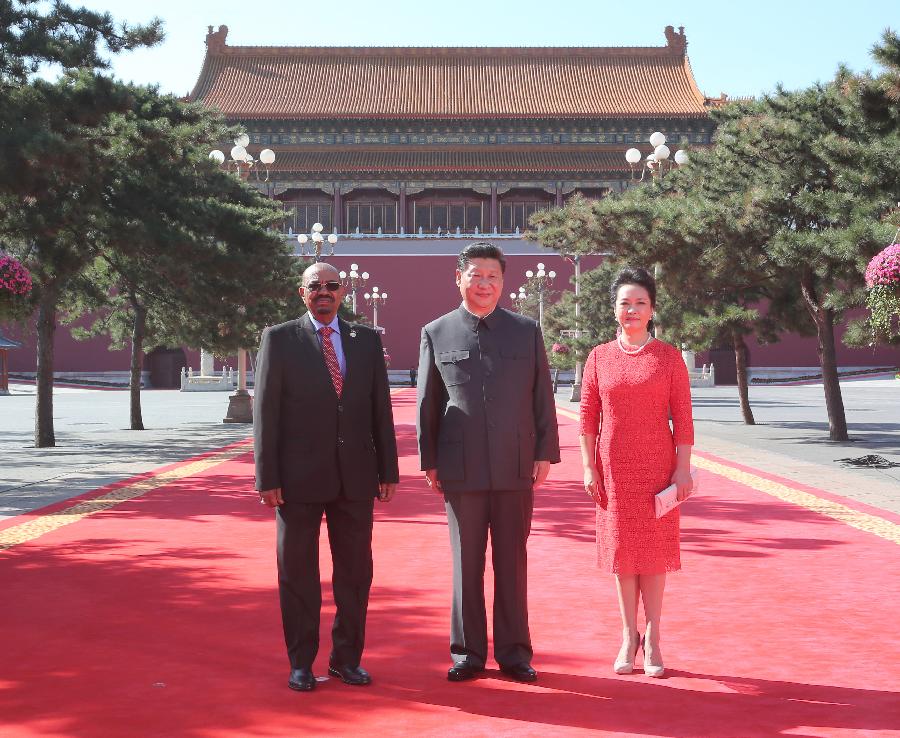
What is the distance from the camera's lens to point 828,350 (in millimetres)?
16984

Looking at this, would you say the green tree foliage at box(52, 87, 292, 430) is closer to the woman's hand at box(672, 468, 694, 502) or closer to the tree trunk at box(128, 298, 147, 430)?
the tree trunk at box(128, 298, 147, 430)

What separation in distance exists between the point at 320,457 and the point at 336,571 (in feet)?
1.49

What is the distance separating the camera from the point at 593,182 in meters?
50.0

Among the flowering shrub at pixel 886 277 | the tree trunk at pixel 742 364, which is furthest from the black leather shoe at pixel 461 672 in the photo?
the tree trunk at pixel 742 364

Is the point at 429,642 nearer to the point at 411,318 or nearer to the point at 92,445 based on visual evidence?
the point at 92,445

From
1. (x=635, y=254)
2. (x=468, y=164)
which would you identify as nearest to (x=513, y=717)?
(x=635, y=254)

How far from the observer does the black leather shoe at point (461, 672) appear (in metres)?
4.50

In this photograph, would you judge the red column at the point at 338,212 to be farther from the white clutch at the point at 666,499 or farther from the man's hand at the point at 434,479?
the white clutch at the point at 666,499

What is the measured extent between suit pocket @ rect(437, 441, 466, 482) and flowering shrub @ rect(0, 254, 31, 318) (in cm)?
607

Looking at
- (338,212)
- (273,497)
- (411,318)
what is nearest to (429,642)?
(273,497)

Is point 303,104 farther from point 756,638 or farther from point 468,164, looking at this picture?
point 756,638

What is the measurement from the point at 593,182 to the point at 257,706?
47.2 metres

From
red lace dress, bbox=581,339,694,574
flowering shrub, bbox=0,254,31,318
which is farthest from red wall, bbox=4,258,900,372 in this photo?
red lace dress, bbox=581,339,694,574

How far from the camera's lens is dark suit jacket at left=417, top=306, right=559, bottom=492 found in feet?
15.0
